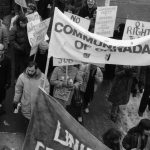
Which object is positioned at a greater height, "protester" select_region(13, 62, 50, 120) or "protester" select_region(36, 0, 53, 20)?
"protester" select_region(36, 0, 53, 20)

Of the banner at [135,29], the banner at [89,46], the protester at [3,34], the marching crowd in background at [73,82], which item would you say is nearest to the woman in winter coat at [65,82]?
the marching crowd in background at [73,82]

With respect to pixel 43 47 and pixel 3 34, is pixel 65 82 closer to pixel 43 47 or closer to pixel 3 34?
pixel 43 47

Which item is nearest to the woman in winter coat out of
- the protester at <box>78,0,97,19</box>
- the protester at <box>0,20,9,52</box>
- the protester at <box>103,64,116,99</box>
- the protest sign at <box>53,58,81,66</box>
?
the protest sign at <box>53,58,81,66</box>

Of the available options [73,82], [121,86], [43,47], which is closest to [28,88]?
[73,82]

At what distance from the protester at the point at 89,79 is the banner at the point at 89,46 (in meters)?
1.58

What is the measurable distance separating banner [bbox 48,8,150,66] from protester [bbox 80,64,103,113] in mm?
1581

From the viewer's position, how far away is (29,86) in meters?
7.33

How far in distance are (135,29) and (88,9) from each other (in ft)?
6.99

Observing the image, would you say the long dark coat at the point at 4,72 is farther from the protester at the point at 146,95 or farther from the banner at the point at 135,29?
the protester at the point at 146,95

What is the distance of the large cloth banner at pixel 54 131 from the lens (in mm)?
4953

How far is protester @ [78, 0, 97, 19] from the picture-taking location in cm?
1038

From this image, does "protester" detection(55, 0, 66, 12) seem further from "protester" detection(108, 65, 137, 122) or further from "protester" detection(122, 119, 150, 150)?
"protester" detection(122, 119, 150, 150)

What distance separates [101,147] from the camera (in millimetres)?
5035

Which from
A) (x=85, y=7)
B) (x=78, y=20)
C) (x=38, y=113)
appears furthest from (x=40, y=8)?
(x=38, y=113)
